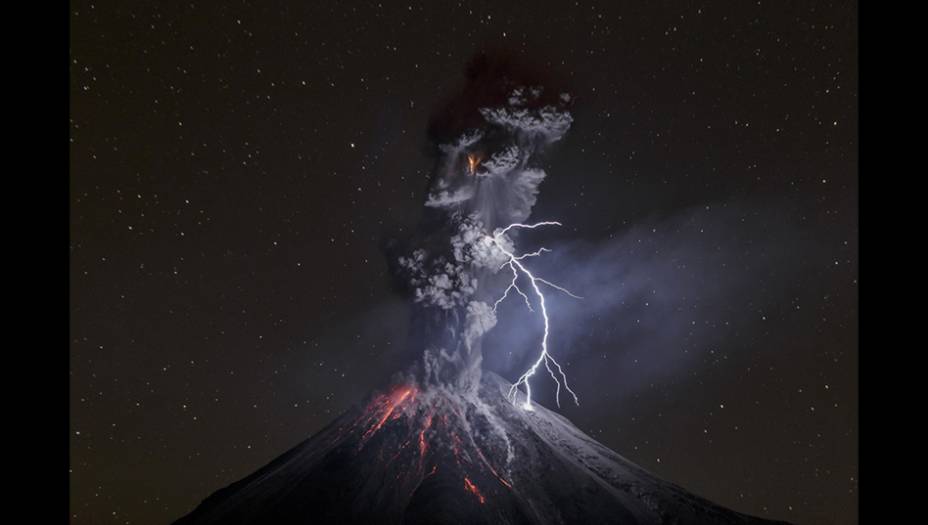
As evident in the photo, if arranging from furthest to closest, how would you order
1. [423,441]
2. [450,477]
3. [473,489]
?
[423,441]
[450,477]
[473,489]

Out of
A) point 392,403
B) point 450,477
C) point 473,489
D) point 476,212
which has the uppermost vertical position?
point 476,212

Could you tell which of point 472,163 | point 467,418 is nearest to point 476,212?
point 472,163

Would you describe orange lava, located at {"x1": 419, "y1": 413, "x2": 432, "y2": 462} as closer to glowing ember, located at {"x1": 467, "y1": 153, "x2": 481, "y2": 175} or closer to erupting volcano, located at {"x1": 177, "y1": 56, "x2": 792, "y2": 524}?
erupting volcano, located at {"x1": 177, "y1": 56, "x2": 792, "y2": 524}

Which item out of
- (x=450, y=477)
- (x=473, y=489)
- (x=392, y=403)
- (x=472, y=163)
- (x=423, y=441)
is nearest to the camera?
(x=473, y=489)

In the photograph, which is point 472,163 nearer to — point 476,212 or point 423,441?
point 476,212

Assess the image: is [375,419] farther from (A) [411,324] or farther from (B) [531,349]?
(B) [531,349]
